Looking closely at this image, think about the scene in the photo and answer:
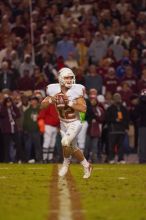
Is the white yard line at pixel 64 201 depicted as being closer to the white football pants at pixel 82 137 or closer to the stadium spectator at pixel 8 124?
the white football pants at pixel 82 137

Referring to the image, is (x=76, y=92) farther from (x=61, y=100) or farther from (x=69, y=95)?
(x=61, y=100)

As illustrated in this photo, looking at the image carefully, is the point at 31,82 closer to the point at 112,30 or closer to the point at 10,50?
the point at 10,50

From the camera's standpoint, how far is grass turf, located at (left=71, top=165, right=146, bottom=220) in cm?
762

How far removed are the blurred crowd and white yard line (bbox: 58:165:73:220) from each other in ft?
24.6

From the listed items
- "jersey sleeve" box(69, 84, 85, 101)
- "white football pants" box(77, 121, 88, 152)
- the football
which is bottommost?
"white football pants" box(77, 121, 88, 152)

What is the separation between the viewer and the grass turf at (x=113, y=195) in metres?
7.62

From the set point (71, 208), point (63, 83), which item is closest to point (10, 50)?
point (63, 83)

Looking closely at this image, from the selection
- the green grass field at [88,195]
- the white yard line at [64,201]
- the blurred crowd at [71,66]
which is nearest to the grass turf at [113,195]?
the green grass field at [88,195]

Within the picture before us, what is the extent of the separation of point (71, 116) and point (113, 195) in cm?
270

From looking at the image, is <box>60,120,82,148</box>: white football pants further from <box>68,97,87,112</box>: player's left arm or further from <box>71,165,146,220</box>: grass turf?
<box>71,165,146,220</box>: grass turf

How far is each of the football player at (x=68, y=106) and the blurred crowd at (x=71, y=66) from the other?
21.5ft

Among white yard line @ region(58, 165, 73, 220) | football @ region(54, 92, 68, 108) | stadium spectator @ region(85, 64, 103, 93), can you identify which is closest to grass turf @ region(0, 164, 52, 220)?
white yard line @ region(58, 165, 73, 220)

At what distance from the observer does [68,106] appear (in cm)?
1154

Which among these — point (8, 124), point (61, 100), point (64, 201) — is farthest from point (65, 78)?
point (8, 124)
